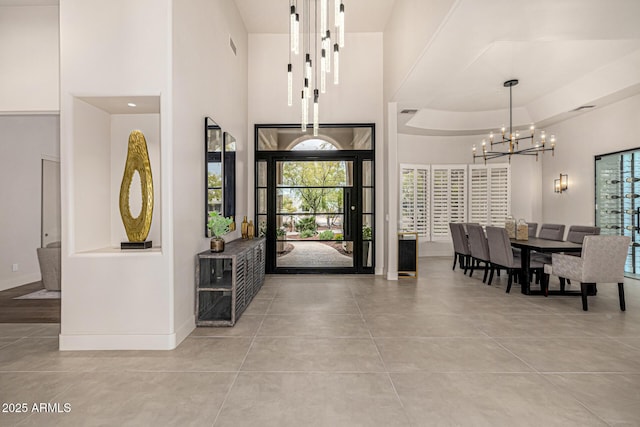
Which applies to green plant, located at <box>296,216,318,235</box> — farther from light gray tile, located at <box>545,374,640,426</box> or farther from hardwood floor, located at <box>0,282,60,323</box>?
light gray tile, located at <box>545,374,640,426</box>

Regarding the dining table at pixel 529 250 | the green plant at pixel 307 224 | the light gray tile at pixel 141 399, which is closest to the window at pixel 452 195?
the green plant at pixel 307 224

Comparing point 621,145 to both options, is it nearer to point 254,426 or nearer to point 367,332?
point 367,332

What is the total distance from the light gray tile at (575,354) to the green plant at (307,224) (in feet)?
11.9

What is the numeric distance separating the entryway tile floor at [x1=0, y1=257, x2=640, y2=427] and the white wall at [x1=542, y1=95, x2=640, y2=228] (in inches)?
139

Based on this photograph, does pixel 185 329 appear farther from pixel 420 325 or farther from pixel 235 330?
pixel 420 325

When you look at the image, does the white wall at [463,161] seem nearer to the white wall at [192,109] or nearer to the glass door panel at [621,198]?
the glass door panel at [621,198]

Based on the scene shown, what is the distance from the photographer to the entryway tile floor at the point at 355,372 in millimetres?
1922

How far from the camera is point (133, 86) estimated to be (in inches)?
113

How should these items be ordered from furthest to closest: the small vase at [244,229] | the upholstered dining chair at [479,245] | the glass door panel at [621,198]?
the glass door panel at [621,198], the upholstered dining chair at [479,245], the small vase at [244,229]

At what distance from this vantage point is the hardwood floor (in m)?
3.65

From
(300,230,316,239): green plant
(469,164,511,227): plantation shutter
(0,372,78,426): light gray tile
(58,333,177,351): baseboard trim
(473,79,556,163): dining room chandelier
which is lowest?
(0,372,78,426): light gray tile

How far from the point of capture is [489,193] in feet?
27.4

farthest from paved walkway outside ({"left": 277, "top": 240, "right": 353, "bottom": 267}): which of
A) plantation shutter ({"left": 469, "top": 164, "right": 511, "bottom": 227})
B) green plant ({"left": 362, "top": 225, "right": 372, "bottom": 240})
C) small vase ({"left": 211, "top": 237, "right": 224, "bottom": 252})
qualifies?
plantation shutter ({"left": 469, "top": 164, "right": 511, "bottom": 227})

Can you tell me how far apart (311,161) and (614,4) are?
431 cm
